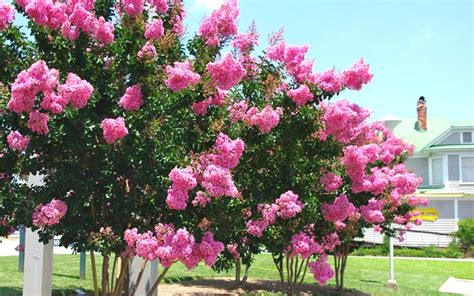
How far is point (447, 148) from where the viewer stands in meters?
31.7

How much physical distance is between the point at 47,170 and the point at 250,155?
2085mm

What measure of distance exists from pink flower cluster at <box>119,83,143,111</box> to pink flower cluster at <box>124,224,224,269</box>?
1038 mm

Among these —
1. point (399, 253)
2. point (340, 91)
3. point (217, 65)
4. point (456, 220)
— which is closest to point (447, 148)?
point (456, 220)

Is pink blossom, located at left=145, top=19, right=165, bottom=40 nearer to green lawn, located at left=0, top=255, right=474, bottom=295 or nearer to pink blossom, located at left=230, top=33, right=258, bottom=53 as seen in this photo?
pink blossom, located at left=230, top=33, right=258, bottom=53

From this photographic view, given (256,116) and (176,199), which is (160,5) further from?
(176,199)

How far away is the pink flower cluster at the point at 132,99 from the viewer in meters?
4.84

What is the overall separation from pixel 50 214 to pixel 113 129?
3.00ft

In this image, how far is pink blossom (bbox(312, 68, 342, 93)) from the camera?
20.7 ft

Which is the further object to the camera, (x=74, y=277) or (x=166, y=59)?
(x=74, y=277)

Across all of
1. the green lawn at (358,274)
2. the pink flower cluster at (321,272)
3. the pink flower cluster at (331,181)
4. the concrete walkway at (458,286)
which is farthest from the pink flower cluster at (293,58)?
the concrete walkway at (458,286)

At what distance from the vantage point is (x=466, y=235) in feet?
90.6

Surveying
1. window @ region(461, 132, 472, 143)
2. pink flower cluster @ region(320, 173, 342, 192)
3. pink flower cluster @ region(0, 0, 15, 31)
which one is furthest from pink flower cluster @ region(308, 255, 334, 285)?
window @ region(461, 132, 472, 143)

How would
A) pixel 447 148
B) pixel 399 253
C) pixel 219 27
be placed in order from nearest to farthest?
pixel 219 27, pixel 399 253, pixel 447 148

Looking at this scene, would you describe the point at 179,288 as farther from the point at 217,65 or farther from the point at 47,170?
the point at 217,65
